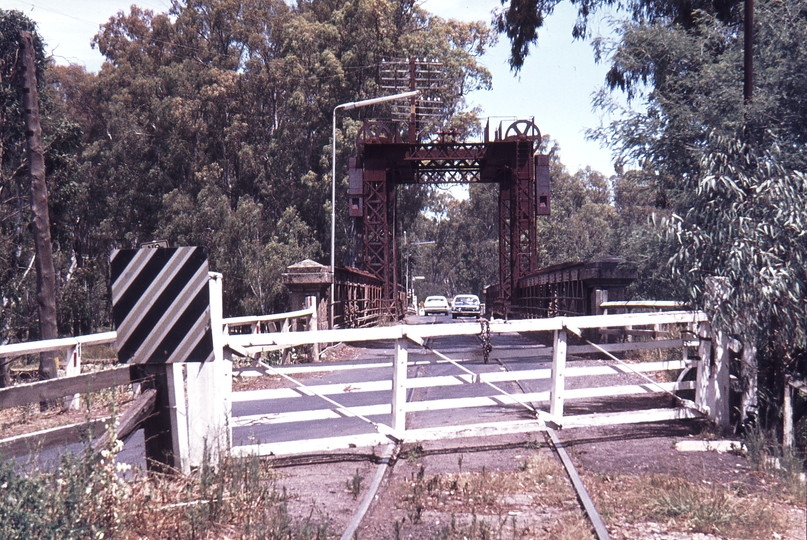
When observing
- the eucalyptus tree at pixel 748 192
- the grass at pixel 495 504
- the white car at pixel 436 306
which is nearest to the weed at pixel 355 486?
the grass at pixel 495 504

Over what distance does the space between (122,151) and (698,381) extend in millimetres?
40179

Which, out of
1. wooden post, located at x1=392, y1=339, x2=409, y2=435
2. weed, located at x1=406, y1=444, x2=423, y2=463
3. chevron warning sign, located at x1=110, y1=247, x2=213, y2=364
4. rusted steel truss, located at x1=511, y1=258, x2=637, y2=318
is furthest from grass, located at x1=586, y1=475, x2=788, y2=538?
rusted steel truss, located at x1=511, y1=258, x2=637, y2=318

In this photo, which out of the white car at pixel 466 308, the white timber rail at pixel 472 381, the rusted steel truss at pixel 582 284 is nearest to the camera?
the white timber rail at pixel 472 381

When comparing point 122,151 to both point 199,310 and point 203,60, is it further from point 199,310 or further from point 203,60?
point 199,310

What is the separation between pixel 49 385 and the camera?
4.90m

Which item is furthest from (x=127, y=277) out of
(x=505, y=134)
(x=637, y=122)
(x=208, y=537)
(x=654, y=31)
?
(x=505, y=134)

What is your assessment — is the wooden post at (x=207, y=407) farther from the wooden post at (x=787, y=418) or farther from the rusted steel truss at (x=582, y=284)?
the rusted steel truss at (x=582, y=284)

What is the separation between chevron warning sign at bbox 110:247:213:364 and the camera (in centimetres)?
536

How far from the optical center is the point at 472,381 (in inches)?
294

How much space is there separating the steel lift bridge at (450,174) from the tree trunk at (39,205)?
1747 cm

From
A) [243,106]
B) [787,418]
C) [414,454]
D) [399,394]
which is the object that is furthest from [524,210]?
[399,394]

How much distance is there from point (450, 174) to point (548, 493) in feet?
94.2

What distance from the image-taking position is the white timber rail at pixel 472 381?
22.0 ft

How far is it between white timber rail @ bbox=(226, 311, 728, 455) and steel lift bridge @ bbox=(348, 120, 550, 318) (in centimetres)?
2290
